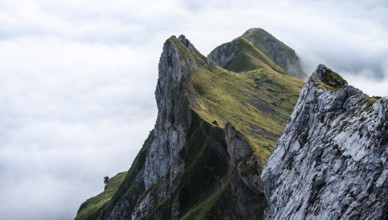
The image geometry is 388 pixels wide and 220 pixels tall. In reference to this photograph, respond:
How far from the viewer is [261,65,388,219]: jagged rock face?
44.3 metres

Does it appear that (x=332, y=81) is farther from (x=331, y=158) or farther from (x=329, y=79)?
(x=331, y=158)

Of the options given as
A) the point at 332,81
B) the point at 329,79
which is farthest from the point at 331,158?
the point at 329,79

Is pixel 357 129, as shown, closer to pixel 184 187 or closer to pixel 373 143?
pixel 373 143

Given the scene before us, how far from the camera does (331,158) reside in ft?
172

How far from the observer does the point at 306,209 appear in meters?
52.3

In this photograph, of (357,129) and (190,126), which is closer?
(357,129)

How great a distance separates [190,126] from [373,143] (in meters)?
149

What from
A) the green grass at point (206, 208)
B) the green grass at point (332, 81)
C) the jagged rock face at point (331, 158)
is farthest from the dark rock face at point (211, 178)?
the jagged rock face at point (331, 158)

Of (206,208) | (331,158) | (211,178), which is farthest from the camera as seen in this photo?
(211,178)

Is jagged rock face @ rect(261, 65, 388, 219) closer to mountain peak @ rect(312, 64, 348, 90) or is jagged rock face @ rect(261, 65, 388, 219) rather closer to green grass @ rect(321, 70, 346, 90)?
mountain peak @ rect(312, 64, 348, 90)

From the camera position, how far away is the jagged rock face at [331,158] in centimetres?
4431

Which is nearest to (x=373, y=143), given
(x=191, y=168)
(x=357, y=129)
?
(x=357, y=129)

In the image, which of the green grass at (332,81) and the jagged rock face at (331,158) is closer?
the jagged rock face at (331,158)

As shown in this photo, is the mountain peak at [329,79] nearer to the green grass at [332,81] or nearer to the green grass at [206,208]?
the green grass at [332,81]
